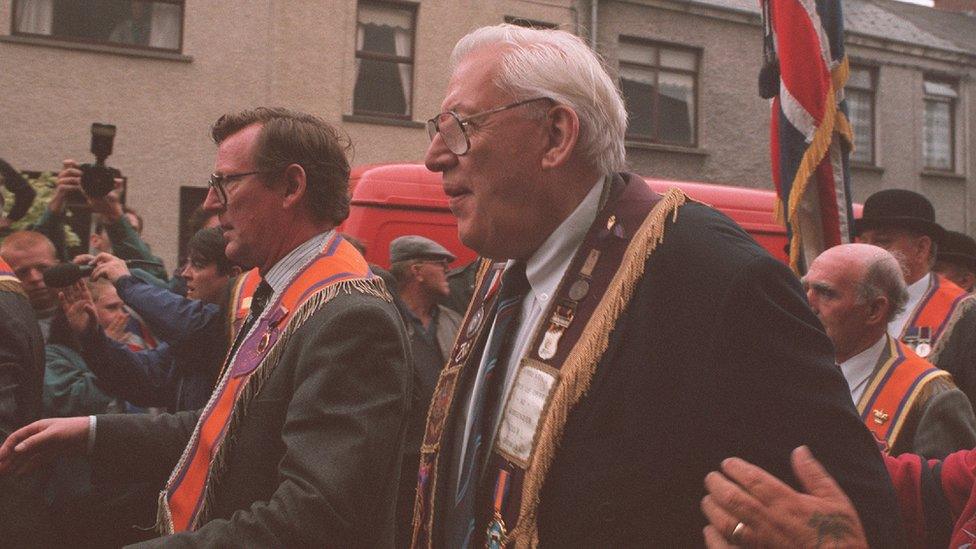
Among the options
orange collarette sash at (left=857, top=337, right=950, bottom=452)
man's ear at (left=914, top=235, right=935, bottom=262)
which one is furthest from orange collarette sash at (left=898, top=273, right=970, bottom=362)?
orange collarette sash at (left=857, top=337, right=950, bottom=452)

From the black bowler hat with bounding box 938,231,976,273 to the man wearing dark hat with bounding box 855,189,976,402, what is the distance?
1655mm

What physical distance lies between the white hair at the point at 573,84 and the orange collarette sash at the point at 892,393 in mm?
1658

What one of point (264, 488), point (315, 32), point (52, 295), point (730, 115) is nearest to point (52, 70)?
point (315, 32)

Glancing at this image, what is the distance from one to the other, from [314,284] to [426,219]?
5.17 metres

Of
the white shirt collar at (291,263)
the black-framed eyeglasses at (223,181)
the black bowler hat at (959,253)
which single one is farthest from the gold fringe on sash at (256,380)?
the black bowler hat at (959,253)

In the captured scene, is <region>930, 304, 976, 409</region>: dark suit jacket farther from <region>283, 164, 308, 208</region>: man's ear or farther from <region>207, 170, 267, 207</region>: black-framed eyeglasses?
<region>207, 170, 267, 207</region>: black-framed eyeglasses

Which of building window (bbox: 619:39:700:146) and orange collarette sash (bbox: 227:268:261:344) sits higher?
building window (bbox: 619:39:700:146)

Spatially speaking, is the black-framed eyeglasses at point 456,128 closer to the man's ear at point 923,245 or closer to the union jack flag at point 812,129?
the union jack flag at point 812,129

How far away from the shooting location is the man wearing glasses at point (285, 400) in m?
2.06

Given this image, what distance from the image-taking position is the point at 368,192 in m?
7.43

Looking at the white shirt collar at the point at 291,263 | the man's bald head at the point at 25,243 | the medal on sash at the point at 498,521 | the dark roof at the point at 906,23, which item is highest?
the dark roof at the point at 906,23

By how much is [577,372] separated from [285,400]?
0.85 metres

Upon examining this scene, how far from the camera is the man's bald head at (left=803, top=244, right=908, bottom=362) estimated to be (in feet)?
11.2

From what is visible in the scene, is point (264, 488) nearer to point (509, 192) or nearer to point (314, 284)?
point (314, 284)
